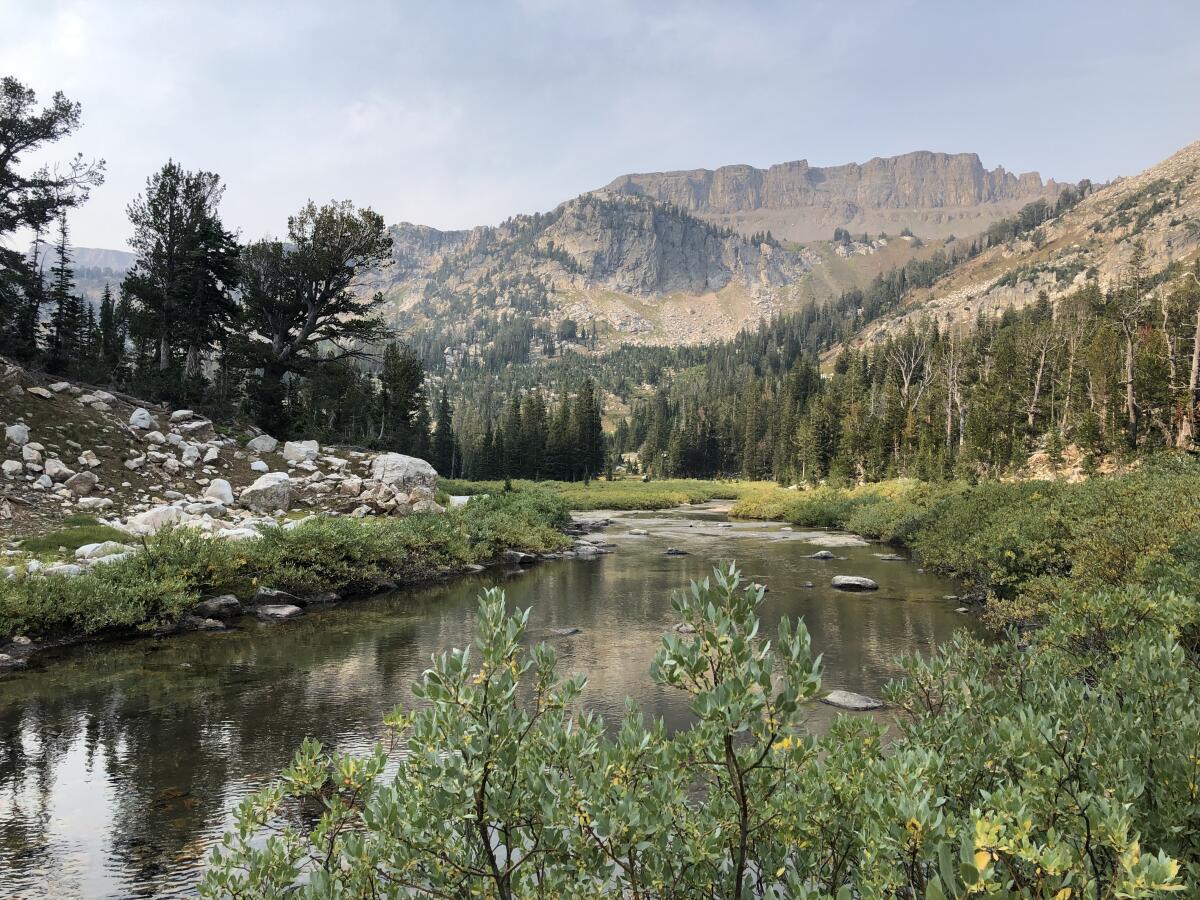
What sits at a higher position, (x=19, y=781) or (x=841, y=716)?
(x=841, y=716)

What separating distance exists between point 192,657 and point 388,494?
52.6ft

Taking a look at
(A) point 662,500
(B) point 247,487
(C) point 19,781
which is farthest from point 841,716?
(A) point 662,500

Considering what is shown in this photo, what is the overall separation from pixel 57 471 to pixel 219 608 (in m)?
8.51

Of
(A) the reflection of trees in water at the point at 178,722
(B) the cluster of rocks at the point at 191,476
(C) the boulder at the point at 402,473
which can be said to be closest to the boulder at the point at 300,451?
(B) the cluster of rocks at the point at 191,476

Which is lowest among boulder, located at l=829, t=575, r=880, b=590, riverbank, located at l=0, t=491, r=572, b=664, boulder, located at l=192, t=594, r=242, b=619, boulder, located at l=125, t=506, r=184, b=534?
boulder, located at l=829, t=575, r=880, b=590

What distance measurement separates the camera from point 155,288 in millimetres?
33500

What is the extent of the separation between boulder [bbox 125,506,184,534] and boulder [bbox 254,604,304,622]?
14.0ft

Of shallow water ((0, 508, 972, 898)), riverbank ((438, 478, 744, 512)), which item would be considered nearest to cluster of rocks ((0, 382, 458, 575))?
shallow water ((0, 508, 972, 898))

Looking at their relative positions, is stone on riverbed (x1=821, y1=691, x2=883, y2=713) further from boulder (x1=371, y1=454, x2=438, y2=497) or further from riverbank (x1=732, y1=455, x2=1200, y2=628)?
boulder (x1=371, y1=454, x2=438, y2=497)

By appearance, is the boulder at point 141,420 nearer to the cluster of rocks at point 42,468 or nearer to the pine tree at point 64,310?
the cluster of rocks at point 42,468

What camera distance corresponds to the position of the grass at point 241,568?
1538 centimetres

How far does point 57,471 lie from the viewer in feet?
70.9

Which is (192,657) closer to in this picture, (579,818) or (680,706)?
(680,706)

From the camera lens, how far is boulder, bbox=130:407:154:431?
2617cm
